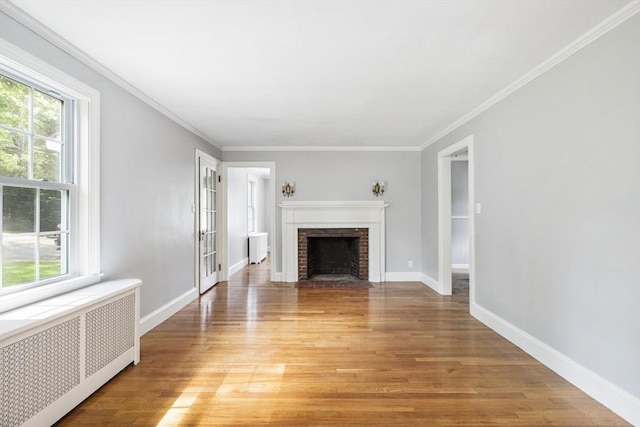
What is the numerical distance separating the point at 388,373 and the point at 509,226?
1.85m

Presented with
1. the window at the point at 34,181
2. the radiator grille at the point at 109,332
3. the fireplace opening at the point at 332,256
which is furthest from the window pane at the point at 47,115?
the fireplace opening at the point at 332,256

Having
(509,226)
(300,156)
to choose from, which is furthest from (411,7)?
(300,156)

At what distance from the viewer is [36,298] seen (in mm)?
1906

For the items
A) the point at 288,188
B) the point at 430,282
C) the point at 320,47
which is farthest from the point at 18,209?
the point at 430,282

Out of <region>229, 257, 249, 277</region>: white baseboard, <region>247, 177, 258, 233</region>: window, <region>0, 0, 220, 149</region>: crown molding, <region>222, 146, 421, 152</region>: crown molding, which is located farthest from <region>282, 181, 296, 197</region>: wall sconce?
<region>247, 177, 258, 233</region>: window

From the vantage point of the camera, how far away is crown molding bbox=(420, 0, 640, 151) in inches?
69.2

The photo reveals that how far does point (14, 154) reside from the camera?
6.12 ft

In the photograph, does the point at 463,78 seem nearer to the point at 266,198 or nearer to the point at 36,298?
the point at 36,298

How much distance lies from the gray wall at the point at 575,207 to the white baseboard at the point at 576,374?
6 cm

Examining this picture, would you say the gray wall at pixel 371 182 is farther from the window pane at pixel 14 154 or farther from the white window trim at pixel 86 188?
the window pane at pixel 14 154

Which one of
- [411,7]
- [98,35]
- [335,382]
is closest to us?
[411,7]

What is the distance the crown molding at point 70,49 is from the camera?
1734 mm

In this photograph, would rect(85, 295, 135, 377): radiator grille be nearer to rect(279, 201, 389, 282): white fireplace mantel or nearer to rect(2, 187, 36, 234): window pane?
rect(2, 187, 36, 234): window pane

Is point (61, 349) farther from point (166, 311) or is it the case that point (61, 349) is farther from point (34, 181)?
point (166, 311)
